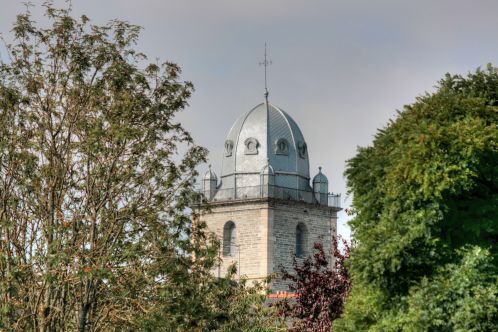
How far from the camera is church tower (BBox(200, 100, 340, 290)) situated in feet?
234

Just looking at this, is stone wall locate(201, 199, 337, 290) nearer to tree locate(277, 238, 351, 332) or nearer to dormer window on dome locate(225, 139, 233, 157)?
dormer window on dome locate(225, 139, 233, 157)

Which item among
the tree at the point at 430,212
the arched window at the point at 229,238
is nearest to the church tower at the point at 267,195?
the arched window at the point at 229,238

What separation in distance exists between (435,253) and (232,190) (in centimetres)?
5174

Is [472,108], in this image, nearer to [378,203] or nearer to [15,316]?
[378,203]

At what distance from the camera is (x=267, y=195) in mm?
71438

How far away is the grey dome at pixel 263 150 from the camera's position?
7250 centimetres

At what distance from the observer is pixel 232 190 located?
7275 centimetres

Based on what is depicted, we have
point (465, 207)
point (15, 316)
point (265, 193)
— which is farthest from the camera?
point (265, 193)

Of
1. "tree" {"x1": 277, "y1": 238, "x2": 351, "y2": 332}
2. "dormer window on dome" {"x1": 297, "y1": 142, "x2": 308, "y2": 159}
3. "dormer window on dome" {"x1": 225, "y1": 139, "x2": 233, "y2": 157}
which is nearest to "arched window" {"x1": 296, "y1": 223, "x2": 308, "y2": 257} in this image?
"dormer window on dome" {"x1": 297, "y1": 142, "x2": 308, "y2": 159}

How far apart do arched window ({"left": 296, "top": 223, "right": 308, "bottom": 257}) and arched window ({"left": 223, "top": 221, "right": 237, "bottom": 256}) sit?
13.8ft

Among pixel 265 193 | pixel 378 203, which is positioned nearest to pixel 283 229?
pixel 265 193

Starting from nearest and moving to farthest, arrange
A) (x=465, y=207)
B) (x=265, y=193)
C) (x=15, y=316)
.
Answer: (x=15, y=316), (x=465, y=207), (x=265, y=193)

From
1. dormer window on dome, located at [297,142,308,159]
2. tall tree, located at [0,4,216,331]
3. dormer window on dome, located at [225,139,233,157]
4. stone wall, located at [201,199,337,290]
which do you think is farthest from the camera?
dormer window on dome, located at [225,139,233,157]

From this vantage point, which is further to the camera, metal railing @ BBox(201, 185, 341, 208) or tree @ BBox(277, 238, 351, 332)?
metal railing @ BBox(201, 185, 341, 208)
